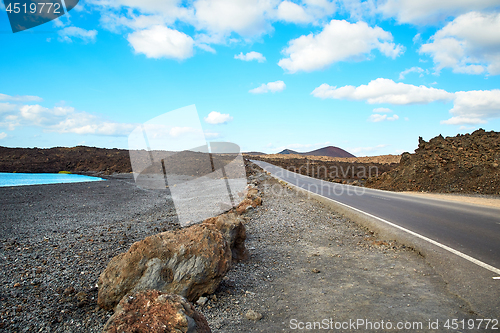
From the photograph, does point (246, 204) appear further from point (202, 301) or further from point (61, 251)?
point (202, 301)

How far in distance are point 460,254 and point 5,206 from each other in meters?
18.0

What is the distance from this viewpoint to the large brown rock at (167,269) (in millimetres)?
3785

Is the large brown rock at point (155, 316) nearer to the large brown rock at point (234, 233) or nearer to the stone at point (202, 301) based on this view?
the stone at point (202, 301)

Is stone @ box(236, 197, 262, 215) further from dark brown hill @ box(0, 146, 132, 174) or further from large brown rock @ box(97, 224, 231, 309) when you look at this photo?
dark brown hill @ box(0, 146, 132, 174)

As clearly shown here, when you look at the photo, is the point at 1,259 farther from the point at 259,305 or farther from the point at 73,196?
the point at 73,196

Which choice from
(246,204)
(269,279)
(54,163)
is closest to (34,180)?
(54,163)

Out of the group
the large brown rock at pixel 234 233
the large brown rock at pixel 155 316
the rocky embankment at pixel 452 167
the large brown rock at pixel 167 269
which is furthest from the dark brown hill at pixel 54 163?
the large brown rock at pixel 155 316

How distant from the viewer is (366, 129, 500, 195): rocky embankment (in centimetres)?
1550

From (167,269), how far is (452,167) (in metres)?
19.2

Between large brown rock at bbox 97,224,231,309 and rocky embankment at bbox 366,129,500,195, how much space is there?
54.7ft

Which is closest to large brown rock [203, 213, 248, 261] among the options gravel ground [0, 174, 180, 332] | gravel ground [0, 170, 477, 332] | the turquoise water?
gravel ground [0, 170, 477, 332]

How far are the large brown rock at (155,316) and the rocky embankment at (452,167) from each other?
695 inches

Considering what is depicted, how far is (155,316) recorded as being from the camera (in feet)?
7.76

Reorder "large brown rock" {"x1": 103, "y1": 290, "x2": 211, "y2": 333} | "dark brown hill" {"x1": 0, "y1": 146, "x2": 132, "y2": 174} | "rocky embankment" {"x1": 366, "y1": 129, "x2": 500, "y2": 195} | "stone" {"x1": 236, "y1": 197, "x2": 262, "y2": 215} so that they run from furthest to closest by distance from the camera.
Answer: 1. "dark brown hill" {"x1": 0, "y1": 146, "x2": 132, "y2": 174}
2. "rocky embankment" {"x1": 366, "y1": 129, "x2": 500, "y2": 195}
3. "stone" {"x1": 236, "y1": 197, "x2": 262, "y2": 215}
4. "large brown rock" {"x1": 103, "y1": 290, "x2": 211, "y2": 333}
